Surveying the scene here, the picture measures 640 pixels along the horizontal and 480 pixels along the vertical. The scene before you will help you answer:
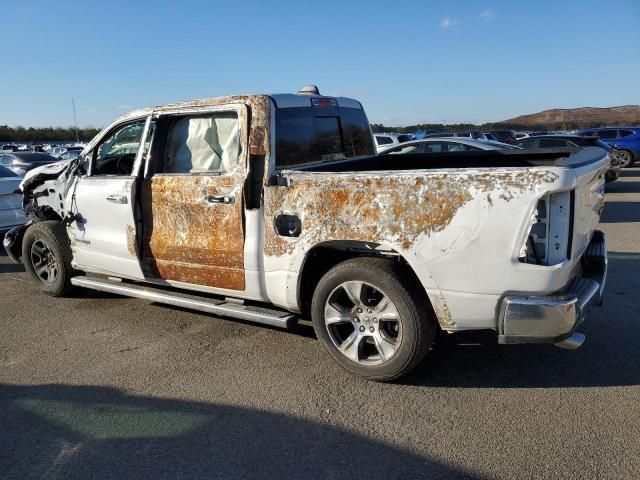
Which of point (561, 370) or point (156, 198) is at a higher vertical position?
point (156, 198)

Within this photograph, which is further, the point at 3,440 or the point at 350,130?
the point at 350,130

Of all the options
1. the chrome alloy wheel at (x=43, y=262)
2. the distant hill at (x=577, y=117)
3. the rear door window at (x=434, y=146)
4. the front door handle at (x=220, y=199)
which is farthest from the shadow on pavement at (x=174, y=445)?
the distant hill at (x=577, y=117)

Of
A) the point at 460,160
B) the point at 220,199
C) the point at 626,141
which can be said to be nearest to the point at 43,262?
the point at 220,199

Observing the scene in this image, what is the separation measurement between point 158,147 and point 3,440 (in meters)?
2.63

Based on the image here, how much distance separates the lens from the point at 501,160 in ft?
16.5

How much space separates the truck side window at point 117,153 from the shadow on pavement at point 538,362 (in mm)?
3391

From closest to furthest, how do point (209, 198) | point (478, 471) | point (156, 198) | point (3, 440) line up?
point (478, 471) → point (3, 440) → point (209, 198) → point (156, 198)

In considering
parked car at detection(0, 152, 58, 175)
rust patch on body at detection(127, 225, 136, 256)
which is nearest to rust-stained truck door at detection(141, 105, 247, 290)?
rust patch on body at detection(127, 225, 136, 256)

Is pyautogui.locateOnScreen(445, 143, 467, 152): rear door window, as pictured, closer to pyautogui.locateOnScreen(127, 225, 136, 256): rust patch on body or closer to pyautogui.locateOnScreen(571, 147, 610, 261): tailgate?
pyautogui.locateOnScreen(571, 147, 610, 261): tailgate

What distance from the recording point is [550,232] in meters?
3.18

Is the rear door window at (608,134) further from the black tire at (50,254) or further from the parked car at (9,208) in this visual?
the black tire at (50,254)

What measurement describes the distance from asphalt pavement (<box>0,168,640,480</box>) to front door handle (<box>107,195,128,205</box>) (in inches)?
45.2

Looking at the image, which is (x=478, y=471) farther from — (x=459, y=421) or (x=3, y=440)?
(x=3, y=440)

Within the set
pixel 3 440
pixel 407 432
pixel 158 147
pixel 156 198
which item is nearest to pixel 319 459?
pixel 407 432
